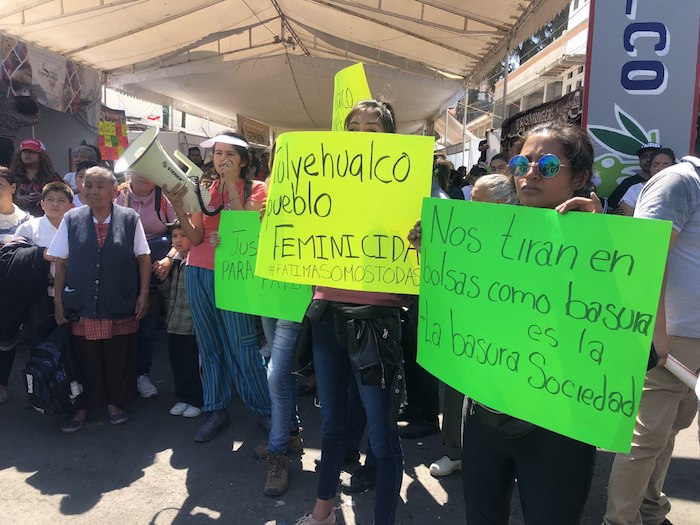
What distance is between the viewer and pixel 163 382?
4012 mm

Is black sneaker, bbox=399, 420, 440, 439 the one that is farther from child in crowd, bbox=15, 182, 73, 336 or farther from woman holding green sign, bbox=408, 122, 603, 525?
child in crowd, bbox=15, 182, 73, 336

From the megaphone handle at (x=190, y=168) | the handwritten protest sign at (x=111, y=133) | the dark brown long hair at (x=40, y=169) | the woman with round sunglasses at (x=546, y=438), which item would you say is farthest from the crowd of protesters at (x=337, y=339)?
the handwritten protest sign at (x=111, y=133)

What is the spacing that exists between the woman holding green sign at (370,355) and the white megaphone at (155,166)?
3.29 ft

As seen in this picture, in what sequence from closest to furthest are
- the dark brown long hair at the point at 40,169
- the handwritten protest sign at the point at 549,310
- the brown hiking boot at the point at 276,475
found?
1. the handwritten protest sign at the point at 549,310
2. the brown hiking boot at the point at 276,475
3. the dark brown long hair at the point at 40,169

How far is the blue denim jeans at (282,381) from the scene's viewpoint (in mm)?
2502

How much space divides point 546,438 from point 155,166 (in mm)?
2074

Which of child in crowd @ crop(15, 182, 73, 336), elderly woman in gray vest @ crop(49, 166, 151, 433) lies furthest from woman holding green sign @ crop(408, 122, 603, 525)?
child in crowd @ crop(15, 182, 73, 336)

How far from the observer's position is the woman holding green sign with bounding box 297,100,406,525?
6.37 ft

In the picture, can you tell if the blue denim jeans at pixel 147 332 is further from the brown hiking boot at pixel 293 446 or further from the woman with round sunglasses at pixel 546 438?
the woman with round sunglasses at pixel 546 438

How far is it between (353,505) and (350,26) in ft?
25.6

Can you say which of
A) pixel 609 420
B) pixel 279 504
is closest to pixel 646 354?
pixel 609 420

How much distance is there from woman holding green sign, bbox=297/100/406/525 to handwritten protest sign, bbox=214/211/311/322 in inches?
16.4

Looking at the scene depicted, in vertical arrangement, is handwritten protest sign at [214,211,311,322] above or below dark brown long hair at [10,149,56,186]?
below

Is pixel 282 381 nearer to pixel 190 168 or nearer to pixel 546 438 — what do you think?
pixel 190 168
